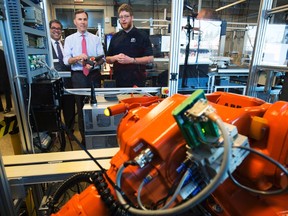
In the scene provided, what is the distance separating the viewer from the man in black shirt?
2172 mm

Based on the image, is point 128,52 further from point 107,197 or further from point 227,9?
point 227,9

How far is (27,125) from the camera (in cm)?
135

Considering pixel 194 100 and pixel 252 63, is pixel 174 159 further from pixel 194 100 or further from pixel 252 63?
pixel 252 63

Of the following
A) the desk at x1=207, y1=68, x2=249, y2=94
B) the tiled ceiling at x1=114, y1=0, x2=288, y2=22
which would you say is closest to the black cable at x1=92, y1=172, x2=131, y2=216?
the desk at x1=207, y1=68, x2=249, y2=94

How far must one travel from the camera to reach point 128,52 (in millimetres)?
2258

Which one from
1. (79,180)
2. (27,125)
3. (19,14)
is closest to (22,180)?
(79,180)

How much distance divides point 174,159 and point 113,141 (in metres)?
1.24

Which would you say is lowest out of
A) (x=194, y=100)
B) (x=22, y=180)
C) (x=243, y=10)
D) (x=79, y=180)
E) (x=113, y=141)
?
(x=113, y=141)

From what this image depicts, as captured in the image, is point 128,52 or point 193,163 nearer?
point 193,163

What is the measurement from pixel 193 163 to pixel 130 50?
6.49ft

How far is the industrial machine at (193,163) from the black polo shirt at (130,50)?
1779 mm

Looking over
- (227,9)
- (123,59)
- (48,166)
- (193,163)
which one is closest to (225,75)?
(123,59)

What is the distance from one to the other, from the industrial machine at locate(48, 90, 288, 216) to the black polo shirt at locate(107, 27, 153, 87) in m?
1.78

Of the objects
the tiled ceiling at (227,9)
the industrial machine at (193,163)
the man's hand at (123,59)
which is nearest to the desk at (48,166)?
the industrial machine at (193,163)
